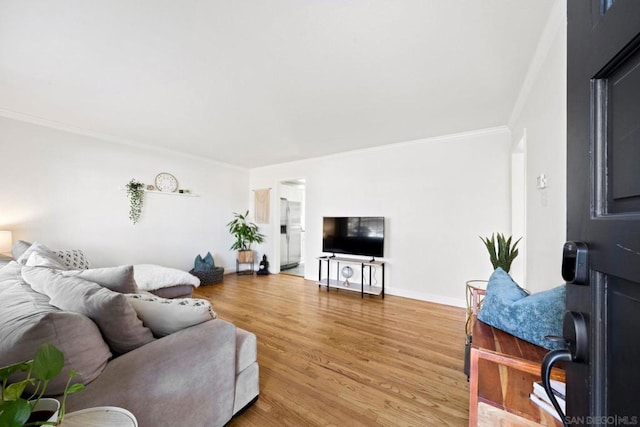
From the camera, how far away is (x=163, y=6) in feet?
4.44

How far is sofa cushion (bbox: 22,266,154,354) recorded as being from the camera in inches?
41.1

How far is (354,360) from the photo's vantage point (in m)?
2.00

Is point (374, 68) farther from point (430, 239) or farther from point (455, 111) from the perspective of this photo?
point (430, 239)

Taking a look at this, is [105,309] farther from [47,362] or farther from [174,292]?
[174,292]

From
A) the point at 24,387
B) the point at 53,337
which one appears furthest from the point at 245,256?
the point at 24,387

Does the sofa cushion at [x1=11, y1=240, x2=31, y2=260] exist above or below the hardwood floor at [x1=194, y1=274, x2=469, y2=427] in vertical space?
above

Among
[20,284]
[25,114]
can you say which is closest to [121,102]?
[25,114]

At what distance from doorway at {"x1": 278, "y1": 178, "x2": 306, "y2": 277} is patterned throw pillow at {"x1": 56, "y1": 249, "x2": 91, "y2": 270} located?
123 inches

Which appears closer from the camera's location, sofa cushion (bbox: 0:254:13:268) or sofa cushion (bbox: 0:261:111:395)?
sofa cushion (bbox: 0:261:111:395)

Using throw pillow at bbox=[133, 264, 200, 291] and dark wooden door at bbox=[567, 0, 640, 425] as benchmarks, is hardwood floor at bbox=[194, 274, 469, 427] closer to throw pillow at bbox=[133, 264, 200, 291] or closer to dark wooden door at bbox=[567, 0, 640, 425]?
throw pillow at bbox=[133, 264, 200, 291]

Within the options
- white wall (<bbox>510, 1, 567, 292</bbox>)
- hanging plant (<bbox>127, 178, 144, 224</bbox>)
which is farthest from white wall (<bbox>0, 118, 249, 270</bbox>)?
white wall (<bbox>510, 1, 567, 292</bbox>)

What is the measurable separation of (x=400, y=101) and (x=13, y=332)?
2947 mm

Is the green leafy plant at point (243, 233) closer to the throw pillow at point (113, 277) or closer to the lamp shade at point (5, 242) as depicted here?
the lamp shade at point (5, 242)

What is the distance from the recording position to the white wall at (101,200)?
2873 millimetres
